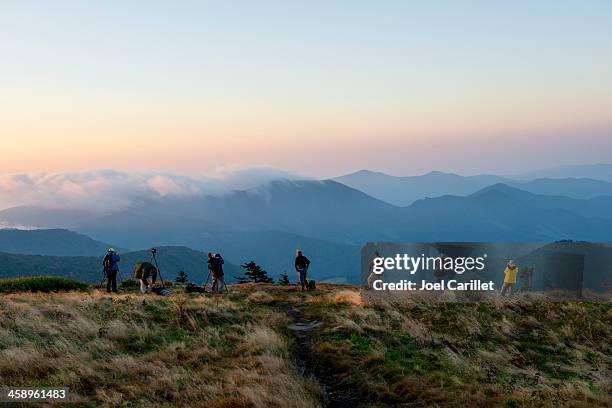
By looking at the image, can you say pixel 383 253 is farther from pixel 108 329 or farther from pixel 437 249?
pixel 108 329

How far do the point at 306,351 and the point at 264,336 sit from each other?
1227 mm

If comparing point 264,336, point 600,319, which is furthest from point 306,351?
point 600,319

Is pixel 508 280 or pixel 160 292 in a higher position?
pixel 508 280

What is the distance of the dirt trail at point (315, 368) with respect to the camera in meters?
10.1

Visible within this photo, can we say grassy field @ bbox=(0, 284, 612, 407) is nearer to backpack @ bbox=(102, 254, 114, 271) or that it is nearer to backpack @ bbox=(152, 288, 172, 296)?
backpack @ bbox=(152, 288, 172, 296)

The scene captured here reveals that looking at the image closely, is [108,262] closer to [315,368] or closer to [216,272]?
[216,272]

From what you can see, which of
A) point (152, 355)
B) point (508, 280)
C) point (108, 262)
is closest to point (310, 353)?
point (152, 355)

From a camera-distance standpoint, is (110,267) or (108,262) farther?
(108,262)

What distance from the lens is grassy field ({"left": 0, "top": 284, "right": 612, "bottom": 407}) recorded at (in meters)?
9.95

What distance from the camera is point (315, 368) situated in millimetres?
12219

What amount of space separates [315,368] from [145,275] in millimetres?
16039

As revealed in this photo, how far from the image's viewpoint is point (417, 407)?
9672 millimetres

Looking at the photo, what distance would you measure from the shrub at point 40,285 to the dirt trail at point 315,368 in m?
16.8

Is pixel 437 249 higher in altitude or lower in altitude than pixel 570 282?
higher
